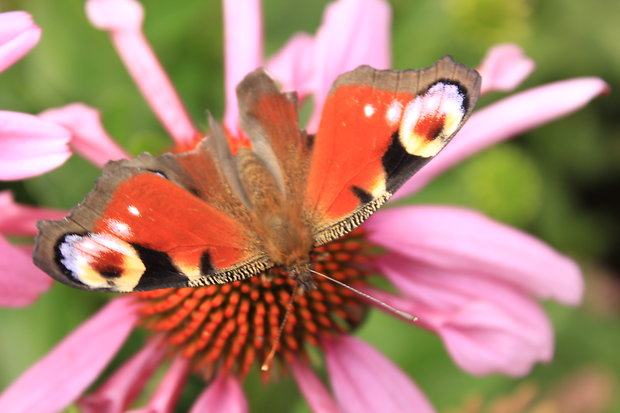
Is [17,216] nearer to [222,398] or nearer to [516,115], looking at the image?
[222,398]

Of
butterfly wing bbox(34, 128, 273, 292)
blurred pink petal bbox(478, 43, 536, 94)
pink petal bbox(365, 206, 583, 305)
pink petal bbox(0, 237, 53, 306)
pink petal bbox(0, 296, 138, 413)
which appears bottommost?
pink petal bbox(0, 296, 138, 413)

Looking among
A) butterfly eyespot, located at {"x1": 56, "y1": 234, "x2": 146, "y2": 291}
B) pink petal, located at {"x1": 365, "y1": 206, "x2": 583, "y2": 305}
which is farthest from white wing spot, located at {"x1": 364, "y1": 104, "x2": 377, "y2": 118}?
butterfly eyespot, located at {"x1": 56, "y1": 234, "x2": 146, "y2": 291}

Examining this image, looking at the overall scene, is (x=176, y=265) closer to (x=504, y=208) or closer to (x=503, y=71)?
(x=503, y=71)

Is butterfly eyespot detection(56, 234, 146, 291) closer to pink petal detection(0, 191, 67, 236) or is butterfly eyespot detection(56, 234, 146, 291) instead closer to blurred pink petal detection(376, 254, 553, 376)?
pink petal detection(0, 191, 67, 236)

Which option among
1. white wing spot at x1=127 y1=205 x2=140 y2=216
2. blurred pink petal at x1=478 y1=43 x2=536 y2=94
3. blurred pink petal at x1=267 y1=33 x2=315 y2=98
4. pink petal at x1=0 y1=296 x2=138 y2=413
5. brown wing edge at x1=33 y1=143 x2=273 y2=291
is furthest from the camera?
blurred pink petal at x1=267 y1=33 x2=315 y2=98

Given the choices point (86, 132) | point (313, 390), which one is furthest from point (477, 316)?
point (86, 132)

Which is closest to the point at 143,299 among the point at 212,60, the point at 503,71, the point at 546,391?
the point at 503,71

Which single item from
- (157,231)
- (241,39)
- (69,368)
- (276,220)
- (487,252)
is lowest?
(69,368)
